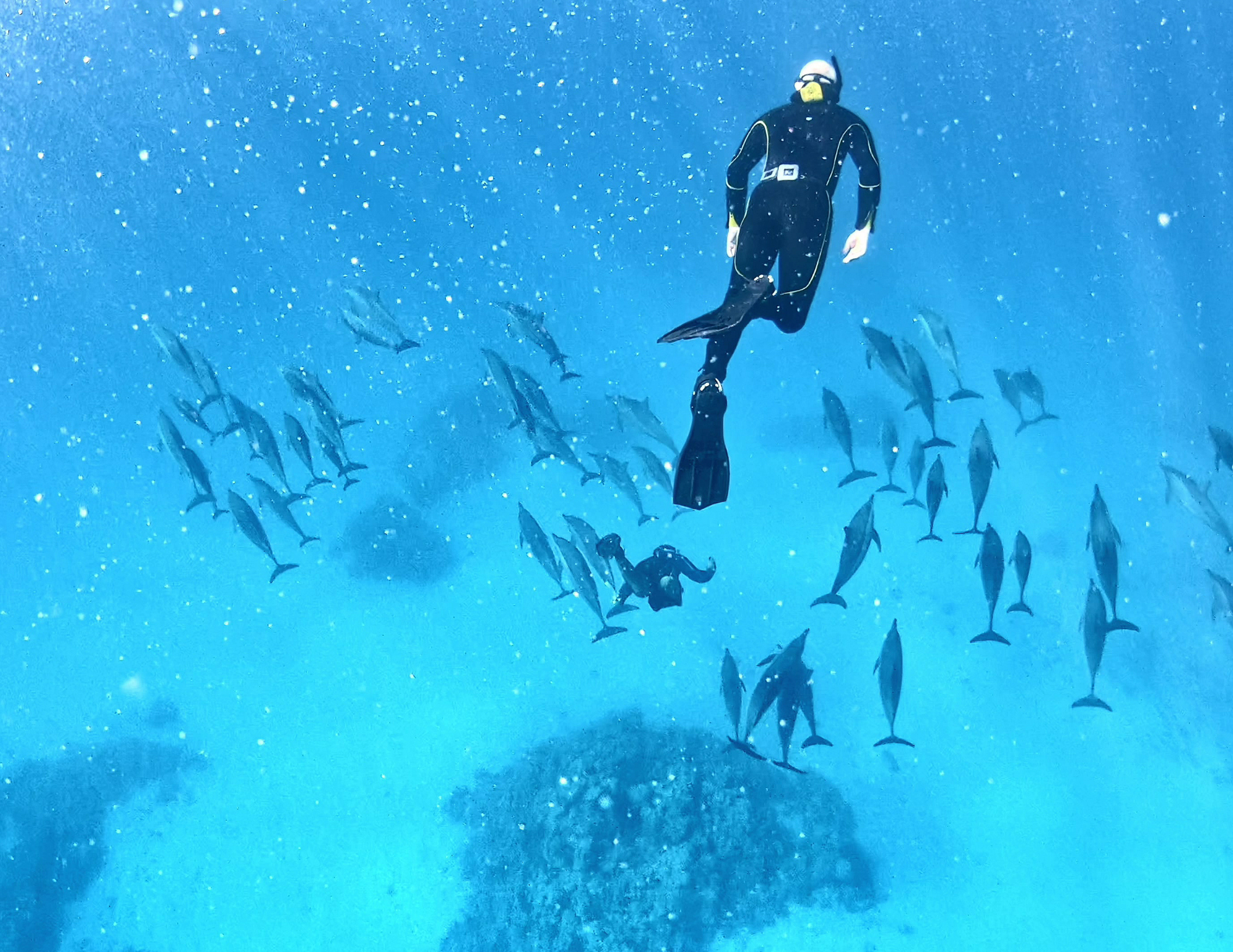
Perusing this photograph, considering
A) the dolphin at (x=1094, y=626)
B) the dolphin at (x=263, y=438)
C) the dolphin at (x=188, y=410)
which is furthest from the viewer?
the dolphin at (x=188, y=410)

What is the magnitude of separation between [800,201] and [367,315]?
12.0 ft

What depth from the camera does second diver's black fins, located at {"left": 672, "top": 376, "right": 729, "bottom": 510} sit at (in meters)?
3.89

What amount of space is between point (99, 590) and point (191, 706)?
19.8 ft

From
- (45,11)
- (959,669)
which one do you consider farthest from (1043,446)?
(45,11)

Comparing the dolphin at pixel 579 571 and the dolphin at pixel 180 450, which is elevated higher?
the dolphin at pixel 180 450

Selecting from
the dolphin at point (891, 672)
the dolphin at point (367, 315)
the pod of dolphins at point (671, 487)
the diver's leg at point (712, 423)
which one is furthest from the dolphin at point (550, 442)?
the dolphin at point (891, 672)

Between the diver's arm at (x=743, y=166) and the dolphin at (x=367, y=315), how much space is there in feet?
10.1

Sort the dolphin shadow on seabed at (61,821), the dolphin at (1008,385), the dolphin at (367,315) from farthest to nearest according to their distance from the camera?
the dolphin shadow on seabed at (61,821)
the dolphin at (1008,385)
the dolphin at (367,315)

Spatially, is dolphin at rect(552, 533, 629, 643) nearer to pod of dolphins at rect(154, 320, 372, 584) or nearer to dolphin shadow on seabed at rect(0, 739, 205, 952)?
pod of dolphins at rect(154, 320, 372, 584)

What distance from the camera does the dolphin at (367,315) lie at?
6.44m

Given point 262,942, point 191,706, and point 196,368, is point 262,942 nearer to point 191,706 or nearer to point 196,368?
point 191,706

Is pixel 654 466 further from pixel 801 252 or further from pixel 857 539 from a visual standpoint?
pixel 801 252

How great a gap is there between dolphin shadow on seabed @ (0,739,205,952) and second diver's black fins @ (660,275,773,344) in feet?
42.8

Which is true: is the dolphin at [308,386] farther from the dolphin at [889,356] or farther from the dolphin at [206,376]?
the dolphin at [889,356]
